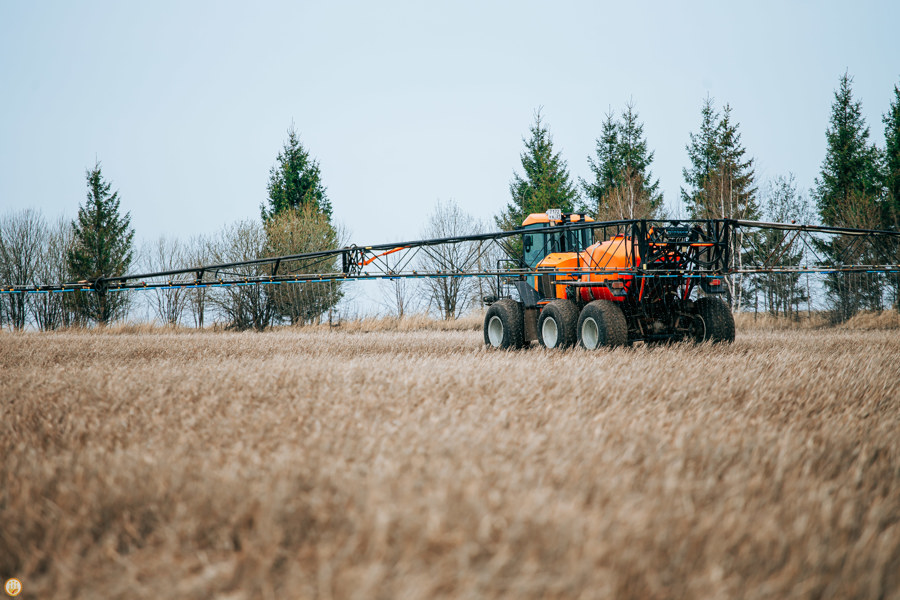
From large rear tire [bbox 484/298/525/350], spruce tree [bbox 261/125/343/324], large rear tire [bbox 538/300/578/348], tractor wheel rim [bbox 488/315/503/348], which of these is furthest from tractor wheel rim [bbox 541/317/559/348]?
spruce tree [bbox 261/125/343/324]

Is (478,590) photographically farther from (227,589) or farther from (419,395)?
(419,395)

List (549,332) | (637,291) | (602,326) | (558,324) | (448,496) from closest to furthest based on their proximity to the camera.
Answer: (448,496), (602,326), (637,291), (558,324), (549,332)

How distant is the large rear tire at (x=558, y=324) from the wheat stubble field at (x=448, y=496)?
16.2 feet

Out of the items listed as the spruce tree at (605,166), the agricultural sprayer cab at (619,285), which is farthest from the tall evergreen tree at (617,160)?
the agricultural sprayer cab at (619,285)

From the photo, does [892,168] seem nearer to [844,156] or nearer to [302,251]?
[844,156]

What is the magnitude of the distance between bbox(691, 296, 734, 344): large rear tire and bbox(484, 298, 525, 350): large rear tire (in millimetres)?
2829

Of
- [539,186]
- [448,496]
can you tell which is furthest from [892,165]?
[448,496]

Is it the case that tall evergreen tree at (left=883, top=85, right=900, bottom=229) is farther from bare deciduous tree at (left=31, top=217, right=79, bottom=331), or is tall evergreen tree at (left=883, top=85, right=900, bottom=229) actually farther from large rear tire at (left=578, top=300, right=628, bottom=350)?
bare deciduous tree at (left=31, top=217, right=79, bottom=331)

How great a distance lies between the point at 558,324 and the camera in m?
9.84

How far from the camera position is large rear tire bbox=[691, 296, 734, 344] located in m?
9.70

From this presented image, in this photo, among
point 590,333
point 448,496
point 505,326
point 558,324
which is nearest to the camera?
point 448,496

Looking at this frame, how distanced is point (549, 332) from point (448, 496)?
8.32 m

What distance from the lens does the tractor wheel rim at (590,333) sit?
924 cm

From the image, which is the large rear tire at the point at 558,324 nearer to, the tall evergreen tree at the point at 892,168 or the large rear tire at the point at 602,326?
the large rear tire at the point at 602,326
